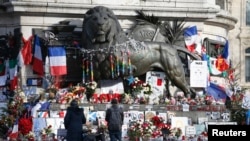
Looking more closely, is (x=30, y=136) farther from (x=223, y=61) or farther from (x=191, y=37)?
(x=223, y=61)

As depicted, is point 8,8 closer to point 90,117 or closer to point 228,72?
point 90,117

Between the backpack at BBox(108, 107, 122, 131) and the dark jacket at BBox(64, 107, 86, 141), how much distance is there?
1.07 meters

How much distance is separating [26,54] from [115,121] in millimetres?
6517

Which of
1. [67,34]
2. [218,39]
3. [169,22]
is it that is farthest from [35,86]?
[218,39]

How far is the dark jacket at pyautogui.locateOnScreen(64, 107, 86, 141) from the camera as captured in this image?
22500 millimetres

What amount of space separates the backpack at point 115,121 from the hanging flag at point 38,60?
19.3 ft

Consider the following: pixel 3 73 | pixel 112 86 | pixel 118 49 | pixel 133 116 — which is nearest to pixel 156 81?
pixel 112 86

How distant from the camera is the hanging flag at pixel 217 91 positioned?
103 ft

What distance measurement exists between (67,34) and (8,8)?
209 centimetres

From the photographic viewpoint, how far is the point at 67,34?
1152 inches

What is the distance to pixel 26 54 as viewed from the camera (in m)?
29.0

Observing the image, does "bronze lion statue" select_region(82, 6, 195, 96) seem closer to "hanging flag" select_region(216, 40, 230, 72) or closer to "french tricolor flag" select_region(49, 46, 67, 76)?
"french tricolor flag" select_region(49, 46, 67, 76)

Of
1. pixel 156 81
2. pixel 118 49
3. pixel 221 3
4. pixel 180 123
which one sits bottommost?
pixel 180 123

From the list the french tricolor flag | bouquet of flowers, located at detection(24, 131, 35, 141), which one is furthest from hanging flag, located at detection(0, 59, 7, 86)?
bouquet of flowers, located at detection(24, 131, 35, 141)
